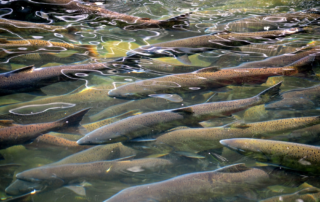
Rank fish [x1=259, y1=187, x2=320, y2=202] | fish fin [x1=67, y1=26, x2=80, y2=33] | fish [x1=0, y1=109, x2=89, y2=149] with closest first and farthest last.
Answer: fish [x1=259, y1=187, x2=320, y2=202] < fish [x1=0, y1=109, x2=89, y2=149] < fish fin [x1=67, y1=26, x2=80, y2=33]

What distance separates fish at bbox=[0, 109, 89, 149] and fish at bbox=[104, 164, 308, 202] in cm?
82

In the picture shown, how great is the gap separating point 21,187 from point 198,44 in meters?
2.66

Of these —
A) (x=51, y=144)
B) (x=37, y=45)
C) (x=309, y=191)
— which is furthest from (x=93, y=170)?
(x=37, y=45)

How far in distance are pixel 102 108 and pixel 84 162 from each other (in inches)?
27.9

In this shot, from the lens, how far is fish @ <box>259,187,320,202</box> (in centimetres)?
145

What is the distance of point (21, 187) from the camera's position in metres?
1.58

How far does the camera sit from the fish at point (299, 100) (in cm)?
224

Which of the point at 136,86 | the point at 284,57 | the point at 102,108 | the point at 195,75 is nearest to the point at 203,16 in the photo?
the point at 284,57

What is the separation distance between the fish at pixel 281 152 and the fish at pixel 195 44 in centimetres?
152

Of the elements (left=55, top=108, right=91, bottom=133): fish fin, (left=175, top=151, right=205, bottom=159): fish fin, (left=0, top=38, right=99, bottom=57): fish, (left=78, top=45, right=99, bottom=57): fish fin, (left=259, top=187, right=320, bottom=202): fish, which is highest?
(left=0, top=38, right=99, bottom=57): fish

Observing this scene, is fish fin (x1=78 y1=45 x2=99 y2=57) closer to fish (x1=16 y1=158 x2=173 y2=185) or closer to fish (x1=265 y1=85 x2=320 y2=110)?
fish (x1=16 y1=158 x2=173 y2=185)

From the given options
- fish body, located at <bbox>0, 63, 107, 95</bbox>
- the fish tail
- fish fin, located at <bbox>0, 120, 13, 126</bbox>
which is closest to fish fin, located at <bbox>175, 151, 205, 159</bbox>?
fish fin, located at <bbox>0, 120, 13, 126</bbox>

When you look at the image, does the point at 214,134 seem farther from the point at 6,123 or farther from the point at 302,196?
the point at 6,123

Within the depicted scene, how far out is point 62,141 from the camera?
1.94m
